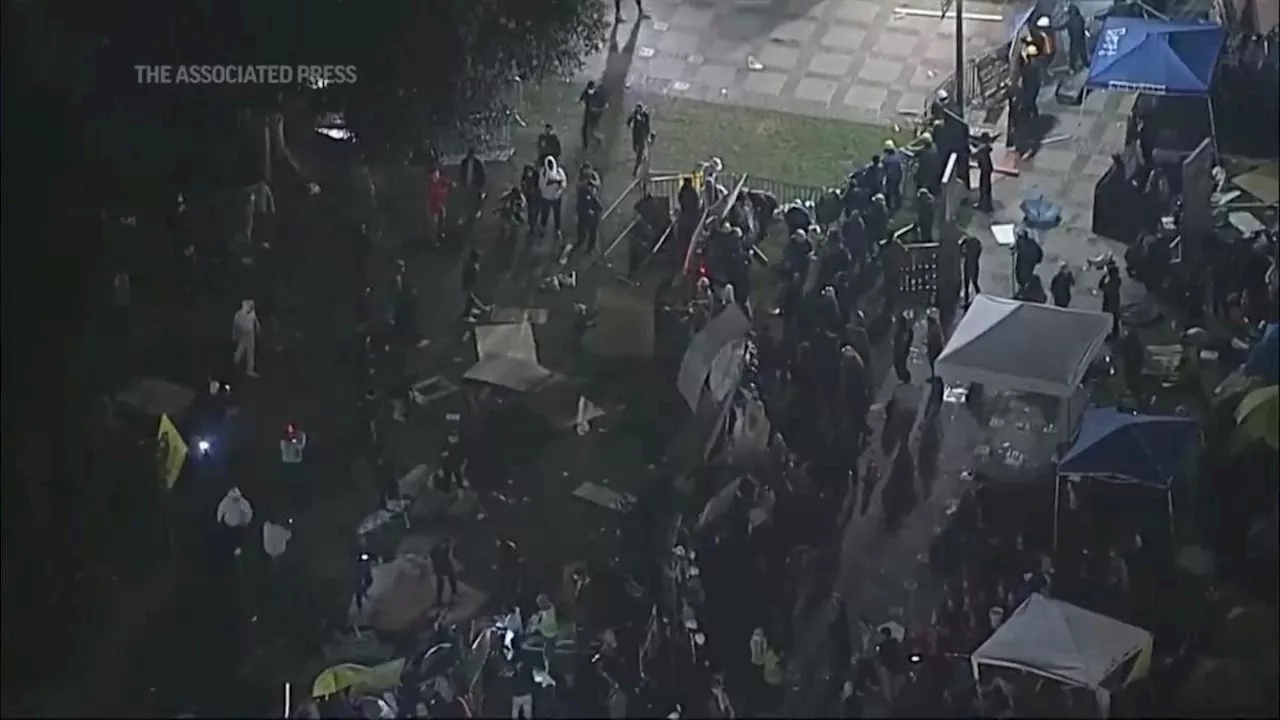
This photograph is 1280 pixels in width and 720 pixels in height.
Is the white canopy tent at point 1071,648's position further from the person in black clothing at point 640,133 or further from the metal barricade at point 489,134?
the metal barricade at point 489,134

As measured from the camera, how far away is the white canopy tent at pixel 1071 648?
11398mm

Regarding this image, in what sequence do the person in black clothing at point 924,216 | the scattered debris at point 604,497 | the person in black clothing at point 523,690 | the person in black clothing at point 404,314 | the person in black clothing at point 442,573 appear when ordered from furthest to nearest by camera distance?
the person in black clothing at point 924,216, the person in black clothing at point 404,314, the scattered debris at point 604,497, the person in black clothing at point 442,573, the person in black clothing at point 523,690

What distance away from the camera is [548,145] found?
1731 centimetres

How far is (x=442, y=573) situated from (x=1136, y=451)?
470 centimetres

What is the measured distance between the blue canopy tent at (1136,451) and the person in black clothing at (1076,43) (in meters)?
6.42

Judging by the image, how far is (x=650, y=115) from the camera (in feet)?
60.0

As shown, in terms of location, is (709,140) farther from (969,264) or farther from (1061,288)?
(1061,288)

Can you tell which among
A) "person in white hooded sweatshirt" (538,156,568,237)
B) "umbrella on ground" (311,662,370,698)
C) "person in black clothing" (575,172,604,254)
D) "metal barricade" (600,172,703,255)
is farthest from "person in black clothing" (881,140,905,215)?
"umbrella on ground" (311,662,370,698)

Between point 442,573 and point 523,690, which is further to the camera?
point 442,573

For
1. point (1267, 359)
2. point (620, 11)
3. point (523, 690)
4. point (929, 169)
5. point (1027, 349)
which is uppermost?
point (1267, 359)

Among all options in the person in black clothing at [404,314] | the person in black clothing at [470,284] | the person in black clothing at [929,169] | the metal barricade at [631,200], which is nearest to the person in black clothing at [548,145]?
the metal barricade at [631,200]

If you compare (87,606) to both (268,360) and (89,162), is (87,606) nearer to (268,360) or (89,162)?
(268,360)

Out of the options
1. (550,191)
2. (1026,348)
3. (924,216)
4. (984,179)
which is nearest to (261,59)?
(550,191)

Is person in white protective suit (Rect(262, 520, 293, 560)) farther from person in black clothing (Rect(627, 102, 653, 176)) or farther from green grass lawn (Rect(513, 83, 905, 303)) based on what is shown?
person in black clothing (Rect(627, 102, 653, 176))
